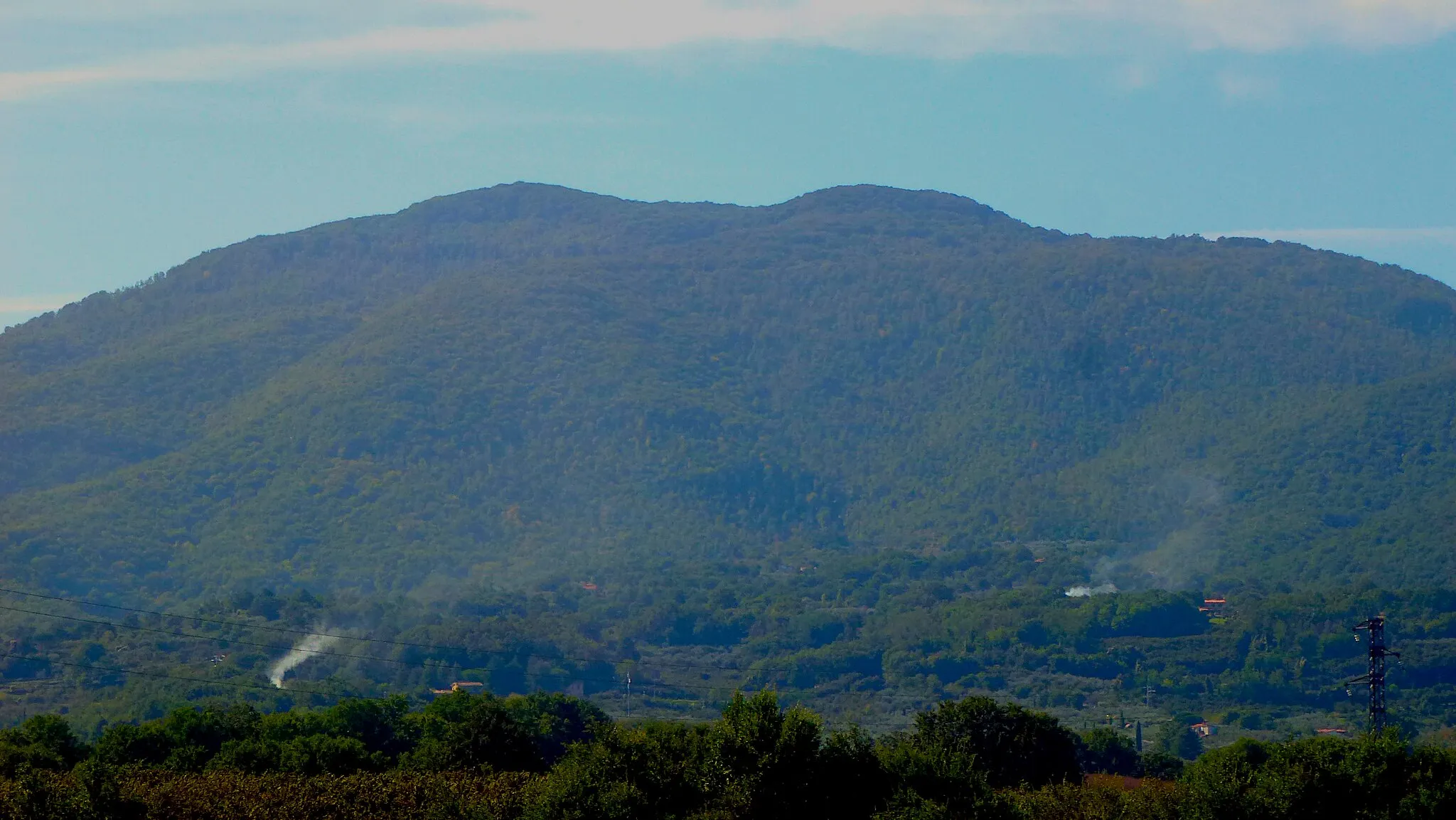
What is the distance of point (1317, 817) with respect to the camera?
1629 inches

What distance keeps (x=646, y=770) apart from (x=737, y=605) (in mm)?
156936

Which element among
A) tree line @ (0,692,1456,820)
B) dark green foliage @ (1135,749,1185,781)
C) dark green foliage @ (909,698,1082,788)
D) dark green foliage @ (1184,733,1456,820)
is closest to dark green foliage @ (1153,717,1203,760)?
dark green foliage @ (1135,749,1185,781)

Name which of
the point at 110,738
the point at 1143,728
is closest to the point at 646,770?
the point at 110,738

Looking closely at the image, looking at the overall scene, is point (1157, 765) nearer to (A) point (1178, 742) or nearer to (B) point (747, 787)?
(A) point (1178, 742)

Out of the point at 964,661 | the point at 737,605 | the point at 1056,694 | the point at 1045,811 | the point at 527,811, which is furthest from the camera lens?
the point at 737,605

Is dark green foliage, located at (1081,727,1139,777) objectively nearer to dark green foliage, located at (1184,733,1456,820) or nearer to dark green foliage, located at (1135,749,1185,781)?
dark green foliage, located at (1135,749,1185,781)

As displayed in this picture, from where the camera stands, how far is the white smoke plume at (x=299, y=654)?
150 metres

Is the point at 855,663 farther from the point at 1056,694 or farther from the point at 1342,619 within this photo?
the point at 1342,619

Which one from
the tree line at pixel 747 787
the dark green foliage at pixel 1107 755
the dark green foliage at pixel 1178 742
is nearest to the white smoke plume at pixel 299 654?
the dark green foliage at pixel 1178 742

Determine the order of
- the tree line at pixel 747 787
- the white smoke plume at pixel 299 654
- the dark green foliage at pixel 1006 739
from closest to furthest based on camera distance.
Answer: the tree line at pixel 747 787 < the dark green foliage at pixel 1006 739 < the white smoke plume at pixel 299 654

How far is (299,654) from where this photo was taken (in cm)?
15775

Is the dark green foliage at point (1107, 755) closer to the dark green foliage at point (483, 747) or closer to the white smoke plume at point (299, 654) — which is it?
the dark green foliage at point (483, 747)

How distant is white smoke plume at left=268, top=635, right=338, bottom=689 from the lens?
492 ft

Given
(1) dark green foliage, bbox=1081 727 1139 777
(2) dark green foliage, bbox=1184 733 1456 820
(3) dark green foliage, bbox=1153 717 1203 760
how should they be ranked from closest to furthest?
(2) dark green foliage, bbox=1184 733 1456 820
(1) dark green foliage, bbox=1081 727 1139 777
(3) dark green foliage, bbox=1153 717 1203 760
